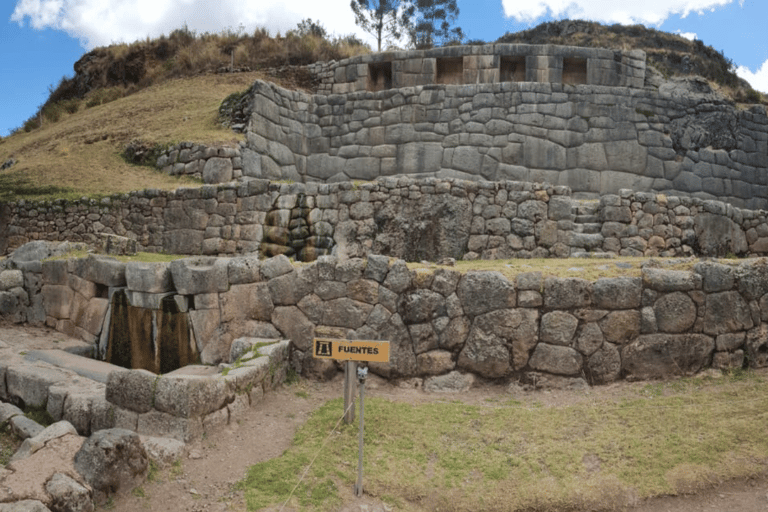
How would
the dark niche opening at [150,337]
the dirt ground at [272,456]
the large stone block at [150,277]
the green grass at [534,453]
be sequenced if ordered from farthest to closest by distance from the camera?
the large stone block at [150,277] < the dark niche opening at [150,337] < the green grass at [534,453] < the dirt ground at [272,456]

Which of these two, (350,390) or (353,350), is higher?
(353,350)

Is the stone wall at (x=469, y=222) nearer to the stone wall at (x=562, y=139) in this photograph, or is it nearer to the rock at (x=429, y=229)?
the rock at (x=429, y=229)

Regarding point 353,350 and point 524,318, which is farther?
point 524,318

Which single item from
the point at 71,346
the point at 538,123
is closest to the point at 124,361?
the point at 71,346

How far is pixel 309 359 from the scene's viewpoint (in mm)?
7156

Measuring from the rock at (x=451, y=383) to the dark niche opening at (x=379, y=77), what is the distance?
36.2ft

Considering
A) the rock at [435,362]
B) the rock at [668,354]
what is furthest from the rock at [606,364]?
the rock at [435,362]

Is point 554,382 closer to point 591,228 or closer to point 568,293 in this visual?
point 568,293

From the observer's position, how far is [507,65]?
1567cm

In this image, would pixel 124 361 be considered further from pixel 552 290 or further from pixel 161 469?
pixel 552 290

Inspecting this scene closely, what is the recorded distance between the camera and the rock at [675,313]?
6.38 metres

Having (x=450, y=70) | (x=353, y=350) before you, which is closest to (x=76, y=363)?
(x=353, y=350)

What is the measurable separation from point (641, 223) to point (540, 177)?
4.04 m

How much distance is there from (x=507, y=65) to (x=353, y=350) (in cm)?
1228
